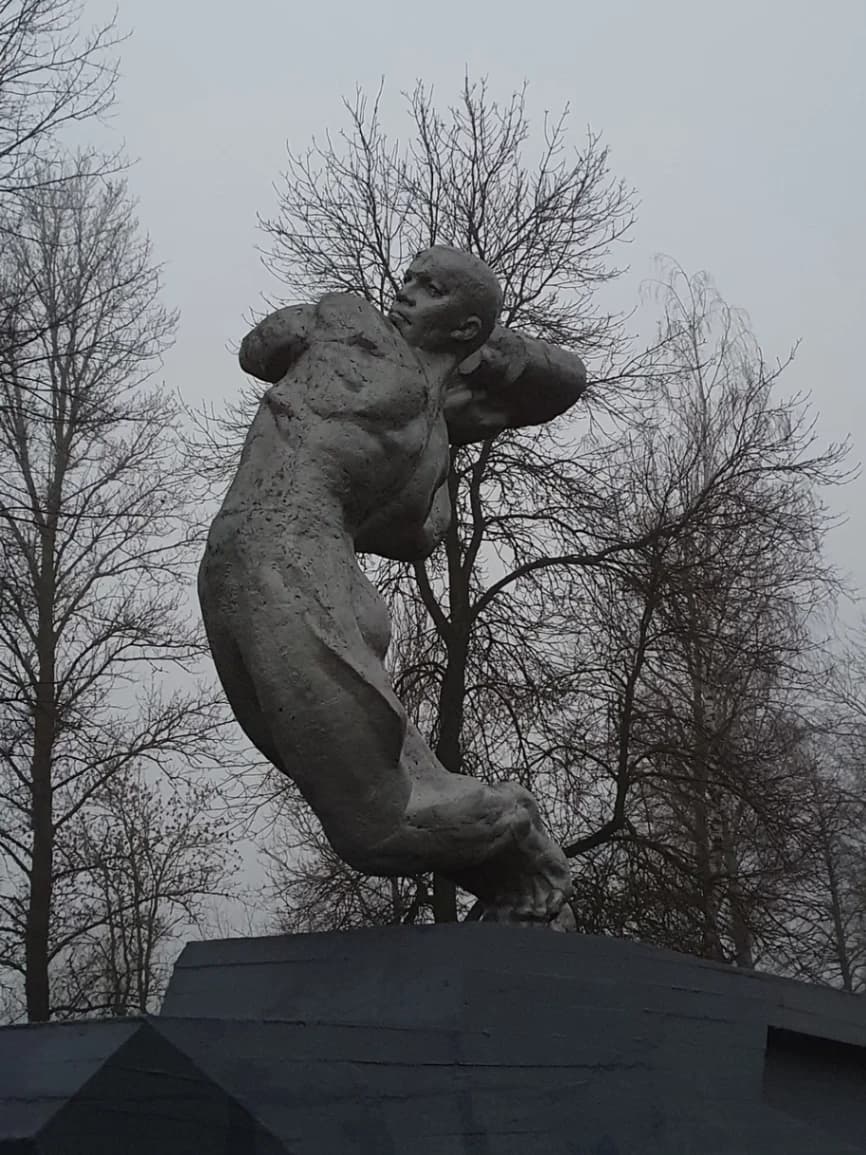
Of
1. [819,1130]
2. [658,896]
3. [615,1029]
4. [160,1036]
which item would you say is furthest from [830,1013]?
[658,896]

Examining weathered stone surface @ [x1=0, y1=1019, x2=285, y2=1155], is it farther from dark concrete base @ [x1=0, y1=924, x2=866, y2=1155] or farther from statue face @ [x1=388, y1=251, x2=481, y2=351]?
statue face @ [x1=388, y1=251, x2=481, y2=351]

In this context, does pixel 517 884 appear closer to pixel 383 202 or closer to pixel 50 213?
pixel 383 202

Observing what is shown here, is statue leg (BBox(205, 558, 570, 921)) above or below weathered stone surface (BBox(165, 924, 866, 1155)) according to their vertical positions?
above

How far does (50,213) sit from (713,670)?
883 centimetres

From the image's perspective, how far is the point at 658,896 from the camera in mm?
9859

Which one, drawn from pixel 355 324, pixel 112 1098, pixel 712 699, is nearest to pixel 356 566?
pixel 355 324

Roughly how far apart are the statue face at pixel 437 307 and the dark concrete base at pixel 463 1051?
1.71 metres

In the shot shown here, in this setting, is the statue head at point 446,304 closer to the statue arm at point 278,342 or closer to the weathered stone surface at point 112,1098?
the statue arm at point 278,342

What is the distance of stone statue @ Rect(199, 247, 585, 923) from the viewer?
3.18 m

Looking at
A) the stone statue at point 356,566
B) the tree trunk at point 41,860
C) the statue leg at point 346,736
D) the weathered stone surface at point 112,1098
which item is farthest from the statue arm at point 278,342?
the tree trunk at point 41,860

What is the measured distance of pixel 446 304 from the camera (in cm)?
394

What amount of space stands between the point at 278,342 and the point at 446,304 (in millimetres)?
518

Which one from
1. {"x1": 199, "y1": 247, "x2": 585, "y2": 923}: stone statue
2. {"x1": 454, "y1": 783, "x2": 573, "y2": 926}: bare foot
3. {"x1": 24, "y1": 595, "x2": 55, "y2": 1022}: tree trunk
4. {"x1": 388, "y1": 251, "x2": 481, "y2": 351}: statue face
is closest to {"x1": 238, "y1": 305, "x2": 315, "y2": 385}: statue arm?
{"x1": 199, "y1": 247, "x2": 585, "y2": 923}: stone statue

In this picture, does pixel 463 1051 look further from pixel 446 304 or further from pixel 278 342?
pixel 446 304
